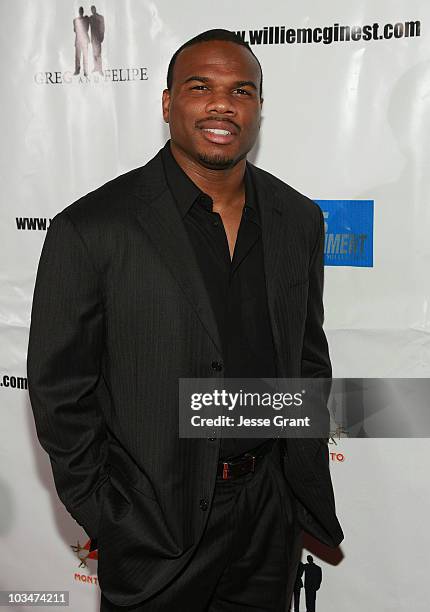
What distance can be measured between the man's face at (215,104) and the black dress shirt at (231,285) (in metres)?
0.08

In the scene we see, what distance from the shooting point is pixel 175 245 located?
1668 mm

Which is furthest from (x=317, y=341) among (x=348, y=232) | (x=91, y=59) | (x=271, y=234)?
(x=91, y=59)

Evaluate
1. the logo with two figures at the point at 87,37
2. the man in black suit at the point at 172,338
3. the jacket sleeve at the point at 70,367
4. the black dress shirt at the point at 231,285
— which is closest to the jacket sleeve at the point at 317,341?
the man in black suit at the point at 172,338

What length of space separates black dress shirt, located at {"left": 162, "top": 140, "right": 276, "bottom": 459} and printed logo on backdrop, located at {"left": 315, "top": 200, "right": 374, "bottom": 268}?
→ 0.61 meters

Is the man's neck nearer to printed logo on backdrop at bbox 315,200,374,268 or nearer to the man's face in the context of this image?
the man's face

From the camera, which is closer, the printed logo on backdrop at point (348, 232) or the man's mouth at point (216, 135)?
the man's mouth at point (216, 135)

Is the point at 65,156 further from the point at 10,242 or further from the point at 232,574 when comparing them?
the point at 232,574

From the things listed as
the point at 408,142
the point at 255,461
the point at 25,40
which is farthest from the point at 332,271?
the point at 25,40

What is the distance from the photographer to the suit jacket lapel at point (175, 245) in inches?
64.9

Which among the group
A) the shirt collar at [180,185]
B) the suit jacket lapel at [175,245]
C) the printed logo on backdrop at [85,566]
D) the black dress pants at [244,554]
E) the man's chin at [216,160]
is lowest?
the printed logo on backdrop at [85,566]

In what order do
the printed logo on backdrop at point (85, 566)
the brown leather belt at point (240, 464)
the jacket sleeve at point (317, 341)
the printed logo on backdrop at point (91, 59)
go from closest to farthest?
the brown leather belt at point (240, 464), the jacket sleeve at point (317, 341), the printed logo on backdrop at point (91, 59), the printed logo on backdrop at point (85, 566)

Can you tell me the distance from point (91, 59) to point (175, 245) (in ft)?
3.53

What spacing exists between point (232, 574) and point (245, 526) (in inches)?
5.4

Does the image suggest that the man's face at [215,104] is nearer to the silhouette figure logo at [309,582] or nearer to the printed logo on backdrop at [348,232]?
the printed logo on backdrop at [348,232]
